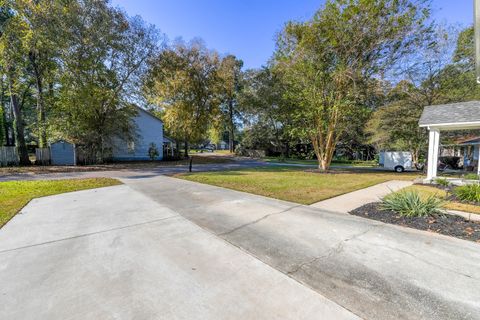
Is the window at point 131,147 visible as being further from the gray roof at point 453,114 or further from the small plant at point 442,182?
the small plant at point 442,182

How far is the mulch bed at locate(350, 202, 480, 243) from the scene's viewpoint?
412 cm

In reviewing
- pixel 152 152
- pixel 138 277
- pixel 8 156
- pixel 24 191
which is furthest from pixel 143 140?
pixel 138 277

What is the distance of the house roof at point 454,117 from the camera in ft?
30.5

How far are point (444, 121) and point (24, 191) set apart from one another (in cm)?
1707

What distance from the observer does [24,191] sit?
304 inches

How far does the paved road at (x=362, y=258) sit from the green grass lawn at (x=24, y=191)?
4.09m

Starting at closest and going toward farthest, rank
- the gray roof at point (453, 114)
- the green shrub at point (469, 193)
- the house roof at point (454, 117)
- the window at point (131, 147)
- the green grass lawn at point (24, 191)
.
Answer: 1. the green grass lawn at point (24, 191)
2. the green shrub at point (469, 193)
3. the house roof at point (454, 117)
4. the gray roof at point (453, 114)
5. the window at point (131, 147)

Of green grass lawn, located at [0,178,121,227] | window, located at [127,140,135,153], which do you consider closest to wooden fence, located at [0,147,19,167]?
window, located at [127,140,135,153]

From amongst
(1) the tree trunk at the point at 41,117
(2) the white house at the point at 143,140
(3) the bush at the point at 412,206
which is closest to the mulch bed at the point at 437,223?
(3) the bush at the point at 412,206

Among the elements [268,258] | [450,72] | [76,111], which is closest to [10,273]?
[268,258]

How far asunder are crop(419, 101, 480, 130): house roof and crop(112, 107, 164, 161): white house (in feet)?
73.6

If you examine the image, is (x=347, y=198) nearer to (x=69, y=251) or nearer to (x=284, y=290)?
(x=284, y=290)

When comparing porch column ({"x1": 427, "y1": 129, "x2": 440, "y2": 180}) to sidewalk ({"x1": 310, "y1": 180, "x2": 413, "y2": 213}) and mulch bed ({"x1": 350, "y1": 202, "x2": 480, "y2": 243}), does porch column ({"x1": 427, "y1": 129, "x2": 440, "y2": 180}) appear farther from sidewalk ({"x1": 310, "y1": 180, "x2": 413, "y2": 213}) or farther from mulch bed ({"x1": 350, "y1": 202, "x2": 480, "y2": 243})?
mulch bed ({"x1": 350, "y1": 202, "x2": 480, "y2": 243})

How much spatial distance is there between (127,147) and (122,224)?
67.4 ft
